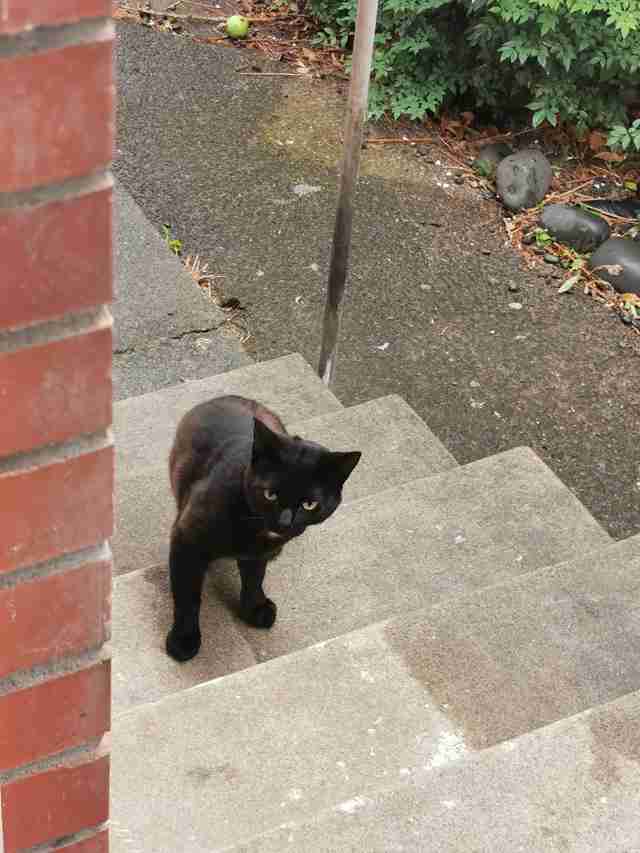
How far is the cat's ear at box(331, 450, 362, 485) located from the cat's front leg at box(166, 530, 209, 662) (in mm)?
412

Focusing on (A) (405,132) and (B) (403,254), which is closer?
(B) (403,254)

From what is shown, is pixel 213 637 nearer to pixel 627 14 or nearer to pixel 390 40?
pixel 627 14

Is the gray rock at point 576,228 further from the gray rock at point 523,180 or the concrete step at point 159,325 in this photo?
the concrete step at point 159,325

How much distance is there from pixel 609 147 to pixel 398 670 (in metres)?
4.79

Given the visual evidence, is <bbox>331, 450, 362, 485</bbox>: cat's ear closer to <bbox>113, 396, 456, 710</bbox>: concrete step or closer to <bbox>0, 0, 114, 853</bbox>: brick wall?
<bbox>113, 396, 456, 710</bbox>: concrete step

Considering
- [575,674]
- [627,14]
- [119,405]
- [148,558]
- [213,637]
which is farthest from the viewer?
[627,14]

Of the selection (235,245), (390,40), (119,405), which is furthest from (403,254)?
(119,405)

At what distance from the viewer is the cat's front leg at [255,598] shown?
3207 mm

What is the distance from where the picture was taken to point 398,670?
2604 millimetres

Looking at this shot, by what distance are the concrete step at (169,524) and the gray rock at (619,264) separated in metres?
2.05

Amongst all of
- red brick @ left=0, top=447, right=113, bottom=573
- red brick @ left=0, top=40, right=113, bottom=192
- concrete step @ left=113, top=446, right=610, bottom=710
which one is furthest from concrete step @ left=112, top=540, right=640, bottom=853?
red brick @ left=0, top=40, right=113, bottom=192

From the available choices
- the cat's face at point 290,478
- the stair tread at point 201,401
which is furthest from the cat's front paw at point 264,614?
the stair tread at point 201,401

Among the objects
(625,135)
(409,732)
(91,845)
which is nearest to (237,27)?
(625,135)

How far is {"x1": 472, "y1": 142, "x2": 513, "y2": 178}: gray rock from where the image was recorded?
6.45 m
